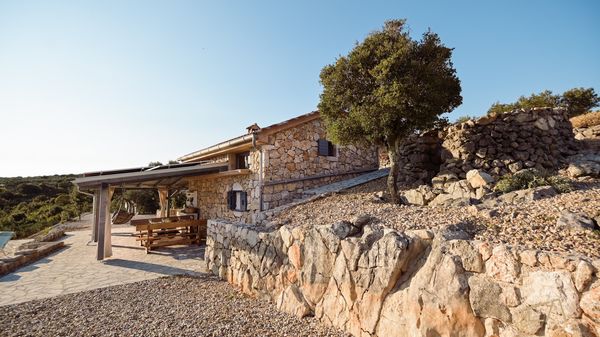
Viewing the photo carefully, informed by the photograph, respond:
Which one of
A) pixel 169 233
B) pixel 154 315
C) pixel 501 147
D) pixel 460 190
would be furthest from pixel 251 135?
pixel 501 147

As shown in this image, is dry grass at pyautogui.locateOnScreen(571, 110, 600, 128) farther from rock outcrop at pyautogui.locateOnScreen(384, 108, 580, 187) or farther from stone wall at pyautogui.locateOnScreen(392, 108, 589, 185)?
stone wall at pyautogui.locateOnScreen(392, 108, 589, 185)

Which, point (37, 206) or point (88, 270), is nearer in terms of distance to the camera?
point (88, 270)

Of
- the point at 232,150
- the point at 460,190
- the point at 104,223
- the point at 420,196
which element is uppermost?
the point at 232,150

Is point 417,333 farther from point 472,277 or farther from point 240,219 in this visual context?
point 240,219

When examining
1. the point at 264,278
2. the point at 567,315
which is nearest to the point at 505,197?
the point at 567,315

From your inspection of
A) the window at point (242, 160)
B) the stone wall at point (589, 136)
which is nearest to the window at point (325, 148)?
the window at point (242, 160)

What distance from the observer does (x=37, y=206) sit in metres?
26.0

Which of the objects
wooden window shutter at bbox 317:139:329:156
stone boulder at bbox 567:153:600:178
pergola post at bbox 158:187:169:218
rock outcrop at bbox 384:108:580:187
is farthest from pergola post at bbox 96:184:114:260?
stone boulder at bbox 567:153:600:178

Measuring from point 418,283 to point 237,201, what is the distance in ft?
29.7

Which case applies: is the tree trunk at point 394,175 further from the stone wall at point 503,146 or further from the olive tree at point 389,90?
the stone wall at point 503,146

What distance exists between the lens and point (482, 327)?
3.03m

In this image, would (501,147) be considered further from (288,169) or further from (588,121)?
(288,169)

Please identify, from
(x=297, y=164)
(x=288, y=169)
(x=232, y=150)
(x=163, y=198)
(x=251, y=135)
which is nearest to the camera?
(x=251, y=135)

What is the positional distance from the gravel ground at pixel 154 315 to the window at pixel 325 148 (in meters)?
6.61
